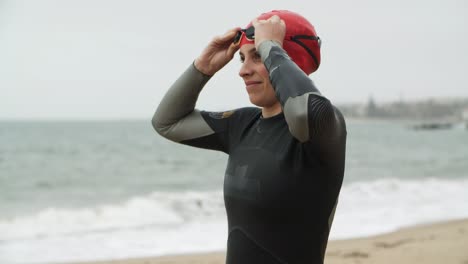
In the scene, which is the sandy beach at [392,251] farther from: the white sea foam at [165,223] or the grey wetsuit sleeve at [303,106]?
the grey wetsuit sleeve at [303,106]

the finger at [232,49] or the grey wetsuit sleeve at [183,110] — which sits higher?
the finger at [232,49]

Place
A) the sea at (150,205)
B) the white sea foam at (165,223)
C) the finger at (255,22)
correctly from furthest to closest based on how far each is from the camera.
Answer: the sea at (150,205) < the white sea foam at (165,223) < the finger at (255,22)

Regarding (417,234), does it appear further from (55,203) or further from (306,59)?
(55,203)

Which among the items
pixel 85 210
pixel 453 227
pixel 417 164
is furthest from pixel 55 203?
pixel 417 164

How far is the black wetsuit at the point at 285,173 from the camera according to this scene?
1.62 meters

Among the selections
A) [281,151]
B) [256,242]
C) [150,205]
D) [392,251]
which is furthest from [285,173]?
[150,205]

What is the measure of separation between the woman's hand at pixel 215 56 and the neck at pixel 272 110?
0.32m

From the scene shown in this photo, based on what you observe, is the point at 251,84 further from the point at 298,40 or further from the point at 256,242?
the point at 256,242

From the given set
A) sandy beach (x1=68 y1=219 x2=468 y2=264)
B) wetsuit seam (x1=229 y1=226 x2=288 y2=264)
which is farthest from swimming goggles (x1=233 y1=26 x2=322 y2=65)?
sandy beach (x1=68 y1=219 x2=468 y2=264)

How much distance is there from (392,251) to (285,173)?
6022 mm

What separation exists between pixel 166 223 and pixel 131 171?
14.2m

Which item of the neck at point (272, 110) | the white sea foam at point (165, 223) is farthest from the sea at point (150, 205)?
the neck at point (272, 110)

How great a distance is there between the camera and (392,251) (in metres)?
7.25

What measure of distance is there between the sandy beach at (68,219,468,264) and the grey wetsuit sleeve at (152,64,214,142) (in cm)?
489
